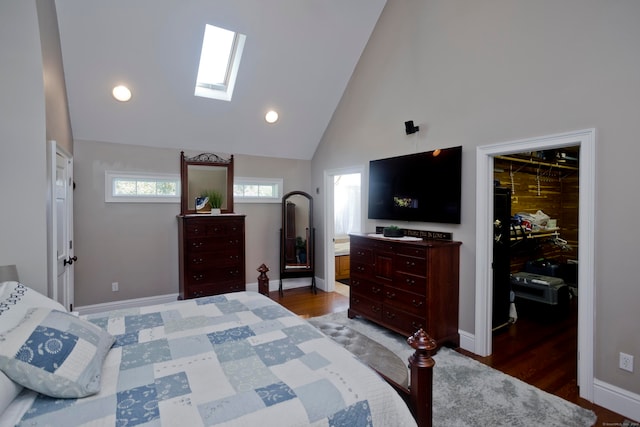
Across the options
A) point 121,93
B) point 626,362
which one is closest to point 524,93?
point 626,362

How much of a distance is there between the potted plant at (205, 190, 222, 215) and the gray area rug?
3416mm

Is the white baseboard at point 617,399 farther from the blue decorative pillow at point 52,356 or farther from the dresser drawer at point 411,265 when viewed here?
the blue decorative pillow at point 52,356

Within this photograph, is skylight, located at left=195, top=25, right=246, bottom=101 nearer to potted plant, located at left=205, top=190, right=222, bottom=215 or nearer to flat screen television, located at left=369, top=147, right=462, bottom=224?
potted plant, located at left=205, top=190, right=222, bottom=215

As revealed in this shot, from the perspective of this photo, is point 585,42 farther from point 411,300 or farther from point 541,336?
point 541,336

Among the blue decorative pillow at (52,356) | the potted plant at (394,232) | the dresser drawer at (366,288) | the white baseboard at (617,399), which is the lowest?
the white baseboard at (617,399)

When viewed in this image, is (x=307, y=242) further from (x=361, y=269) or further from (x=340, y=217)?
(x=340, y=217)

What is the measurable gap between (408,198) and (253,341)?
2.59 metres

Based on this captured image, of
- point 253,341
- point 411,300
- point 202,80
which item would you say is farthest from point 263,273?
point 202,80

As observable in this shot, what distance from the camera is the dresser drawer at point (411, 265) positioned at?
10.0ft

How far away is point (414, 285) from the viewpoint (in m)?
3.15

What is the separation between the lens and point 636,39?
2.09 meters

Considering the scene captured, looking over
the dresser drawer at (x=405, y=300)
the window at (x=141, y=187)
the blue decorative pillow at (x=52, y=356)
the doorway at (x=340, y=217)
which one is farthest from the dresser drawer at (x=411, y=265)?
the window at (x=141, y=187)

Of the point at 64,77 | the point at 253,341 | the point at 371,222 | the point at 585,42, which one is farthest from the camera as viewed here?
the point at 371,222

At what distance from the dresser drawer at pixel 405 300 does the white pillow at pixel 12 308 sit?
9.29ft
